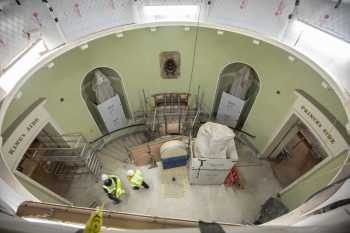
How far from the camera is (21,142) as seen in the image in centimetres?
465

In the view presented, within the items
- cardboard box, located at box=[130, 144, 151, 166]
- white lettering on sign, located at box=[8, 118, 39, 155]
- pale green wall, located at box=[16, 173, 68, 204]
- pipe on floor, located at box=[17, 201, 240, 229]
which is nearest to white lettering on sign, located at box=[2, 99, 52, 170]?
white lettering on sign, located at box=[8, 118, 39, 155]

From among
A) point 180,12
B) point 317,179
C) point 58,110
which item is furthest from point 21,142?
point 317,179

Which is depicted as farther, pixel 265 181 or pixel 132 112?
pixel 132 112

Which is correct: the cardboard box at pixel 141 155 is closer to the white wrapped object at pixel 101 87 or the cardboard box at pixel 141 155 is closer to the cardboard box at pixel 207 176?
the cardboard box at pixel 207 176

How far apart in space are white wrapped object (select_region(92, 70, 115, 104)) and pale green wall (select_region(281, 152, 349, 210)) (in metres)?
5.64

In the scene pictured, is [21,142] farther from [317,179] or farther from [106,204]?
[317,179]

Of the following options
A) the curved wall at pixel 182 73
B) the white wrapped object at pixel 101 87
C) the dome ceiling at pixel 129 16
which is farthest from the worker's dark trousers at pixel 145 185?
the dome ceiling at pixel 129 16

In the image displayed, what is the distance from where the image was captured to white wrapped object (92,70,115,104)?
592 cm

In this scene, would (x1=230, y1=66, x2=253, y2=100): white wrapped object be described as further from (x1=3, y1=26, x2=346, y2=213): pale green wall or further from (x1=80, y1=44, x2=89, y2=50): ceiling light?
(x1=80, y1=44, x2=89, y2=50): ceiling light

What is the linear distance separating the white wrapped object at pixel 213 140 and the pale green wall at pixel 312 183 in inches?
80.7

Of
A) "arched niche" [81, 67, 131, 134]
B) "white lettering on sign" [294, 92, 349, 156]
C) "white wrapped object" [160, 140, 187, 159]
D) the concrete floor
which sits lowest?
the concrete floor

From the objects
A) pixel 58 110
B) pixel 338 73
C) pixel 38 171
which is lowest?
pixel 38 171

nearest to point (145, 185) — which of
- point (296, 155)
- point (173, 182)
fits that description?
point (173, 182)

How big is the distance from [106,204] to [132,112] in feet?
9.37
